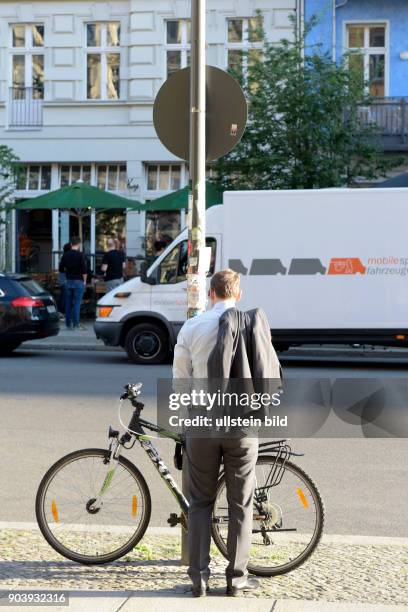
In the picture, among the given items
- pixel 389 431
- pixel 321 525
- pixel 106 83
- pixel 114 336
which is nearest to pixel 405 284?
pixel 114 336

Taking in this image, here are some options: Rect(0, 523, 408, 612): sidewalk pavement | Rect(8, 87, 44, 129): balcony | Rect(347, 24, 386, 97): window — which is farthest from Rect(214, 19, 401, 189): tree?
Rect(0, 523, 408, 612): sidewalk pavement

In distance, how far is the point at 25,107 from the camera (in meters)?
27.2

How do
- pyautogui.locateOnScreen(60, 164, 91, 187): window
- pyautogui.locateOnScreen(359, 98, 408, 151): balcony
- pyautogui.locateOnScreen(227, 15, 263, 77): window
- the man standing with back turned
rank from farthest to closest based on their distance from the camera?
1. pyautogui.locateOnScreen(60, 164, 91, 187): window
2. pyautogui.locateOnScreen(227, 15, 263, 77): window
3. pyautogui.locateOnScreen(359, 98, 408, 151): balcony
4. the man standing with back turned

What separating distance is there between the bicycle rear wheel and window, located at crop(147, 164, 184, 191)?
21.3 m

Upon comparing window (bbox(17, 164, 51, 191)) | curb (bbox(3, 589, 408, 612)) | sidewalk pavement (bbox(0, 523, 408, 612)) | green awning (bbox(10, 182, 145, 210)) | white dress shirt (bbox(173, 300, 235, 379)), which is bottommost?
sidewalk pavement (bbox(0, 523, 408, 612))

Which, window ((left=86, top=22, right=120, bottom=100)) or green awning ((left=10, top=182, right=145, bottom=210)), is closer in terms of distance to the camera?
green awning ((left=10, top=182, right=145, bottom=210))

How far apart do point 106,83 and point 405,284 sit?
13240 mm

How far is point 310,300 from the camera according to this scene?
16.2 m

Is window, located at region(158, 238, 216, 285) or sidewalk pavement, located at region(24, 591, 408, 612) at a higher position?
window, located at region(158, 238, 216, 285)

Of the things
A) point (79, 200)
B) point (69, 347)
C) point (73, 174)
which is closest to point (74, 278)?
point (79, 200)

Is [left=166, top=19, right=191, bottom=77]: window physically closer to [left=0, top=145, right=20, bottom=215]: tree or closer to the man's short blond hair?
[left=0, top=145, right=20, bottom=215]: tree

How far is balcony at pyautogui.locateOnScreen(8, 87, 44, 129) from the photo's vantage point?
27.2 meters

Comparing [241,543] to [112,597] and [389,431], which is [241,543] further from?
[389,431]

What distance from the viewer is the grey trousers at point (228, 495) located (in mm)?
5262
